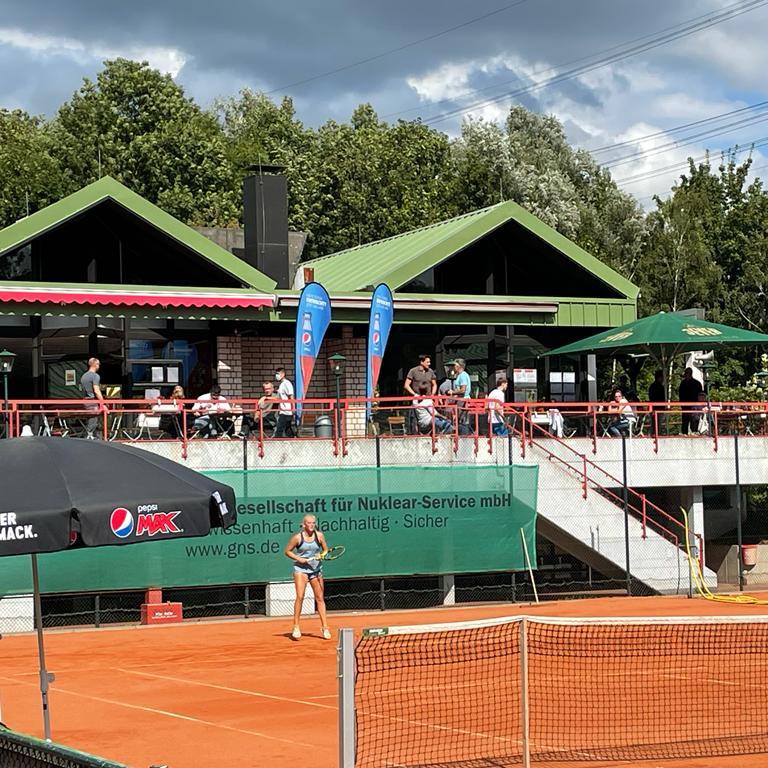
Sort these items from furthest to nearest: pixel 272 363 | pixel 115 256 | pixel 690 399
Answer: pixel 272 363 → pixel 690 399 → pixel 115 256

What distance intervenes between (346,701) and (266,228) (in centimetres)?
2397

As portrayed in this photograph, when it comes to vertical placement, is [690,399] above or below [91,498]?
above

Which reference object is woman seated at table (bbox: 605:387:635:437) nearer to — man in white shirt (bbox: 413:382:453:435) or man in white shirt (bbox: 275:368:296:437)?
man in white shirt (bbox: 413:382:453:435)

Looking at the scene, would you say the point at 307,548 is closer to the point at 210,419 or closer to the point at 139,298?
the point at 210,419

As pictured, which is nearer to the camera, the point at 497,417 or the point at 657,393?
the point at 497,417

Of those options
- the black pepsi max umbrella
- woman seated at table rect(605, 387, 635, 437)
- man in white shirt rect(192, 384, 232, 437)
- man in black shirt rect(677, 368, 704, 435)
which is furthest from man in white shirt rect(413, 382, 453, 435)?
the black pepsi max umbrella

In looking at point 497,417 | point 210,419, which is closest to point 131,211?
point 210,419

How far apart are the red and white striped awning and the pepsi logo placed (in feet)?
58.7

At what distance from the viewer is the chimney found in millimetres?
31219

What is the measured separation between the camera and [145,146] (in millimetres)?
54000

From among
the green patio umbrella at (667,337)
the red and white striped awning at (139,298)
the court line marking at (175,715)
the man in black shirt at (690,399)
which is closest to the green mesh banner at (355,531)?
the green patio umbrella at (667,337)

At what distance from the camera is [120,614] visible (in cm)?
2230

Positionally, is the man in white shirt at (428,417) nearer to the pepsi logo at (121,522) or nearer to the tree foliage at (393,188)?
the pepsi logo at (121,522)

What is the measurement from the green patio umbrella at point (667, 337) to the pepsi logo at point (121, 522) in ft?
61.8
